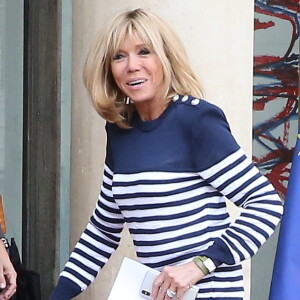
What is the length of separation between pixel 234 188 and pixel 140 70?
1.63 ft

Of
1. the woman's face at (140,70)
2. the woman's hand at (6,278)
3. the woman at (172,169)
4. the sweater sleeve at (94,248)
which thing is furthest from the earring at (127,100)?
Result: the woman's hand at (6,278)

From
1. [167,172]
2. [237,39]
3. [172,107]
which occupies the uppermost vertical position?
[237,39]

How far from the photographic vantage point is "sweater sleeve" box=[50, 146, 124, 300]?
3490mm

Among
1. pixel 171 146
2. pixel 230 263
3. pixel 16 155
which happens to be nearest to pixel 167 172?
pixel 171 146

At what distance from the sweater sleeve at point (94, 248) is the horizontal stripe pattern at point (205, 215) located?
246mm

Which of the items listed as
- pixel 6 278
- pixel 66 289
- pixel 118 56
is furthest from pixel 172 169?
pixel 6 278

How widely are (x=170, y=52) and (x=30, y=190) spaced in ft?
8.05

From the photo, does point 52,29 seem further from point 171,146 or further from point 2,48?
point 171,146

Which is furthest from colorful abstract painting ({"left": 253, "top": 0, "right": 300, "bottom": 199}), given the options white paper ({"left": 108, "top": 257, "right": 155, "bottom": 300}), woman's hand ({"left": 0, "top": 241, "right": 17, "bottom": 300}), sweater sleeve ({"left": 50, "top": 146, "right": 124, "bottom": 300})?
A: white paper ({"left": 108, "top": 257, "right": 155, "bottom": 300})

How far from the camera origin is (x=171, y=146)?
3203 millimetres

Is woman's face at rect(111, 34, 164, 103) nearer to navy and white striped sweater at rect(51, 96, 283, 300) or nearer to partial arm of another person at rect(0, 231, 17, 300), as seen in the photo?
navy and white striped sweater at rect(51, 96, 283, 300)

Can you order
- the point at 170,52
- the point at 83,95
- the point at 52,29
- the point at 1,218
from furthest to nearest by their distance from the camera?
the point at 52,29 < the point at 83,95 < the point at 1,218 < the point at 170,52

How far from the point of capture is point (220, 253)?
3090 mm

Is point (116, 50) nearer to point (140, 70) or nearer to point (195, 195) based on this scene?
point (140, 70)
